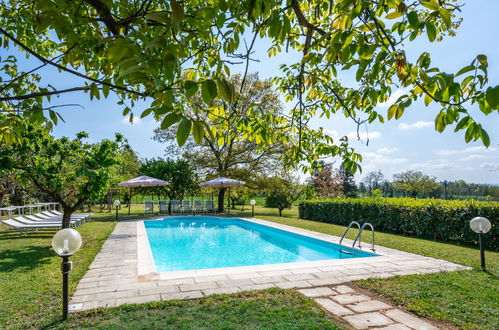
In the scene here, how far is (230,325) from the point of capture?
3336 millimetres

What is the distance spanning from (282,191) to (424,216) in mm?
10779

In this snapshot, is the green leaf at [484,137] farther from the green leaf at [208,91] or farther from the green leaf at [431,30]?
the green leaf at [208,91]

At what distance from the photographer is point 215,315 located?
3.61 m

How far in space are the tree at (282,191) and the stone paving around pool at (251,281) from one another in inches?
527

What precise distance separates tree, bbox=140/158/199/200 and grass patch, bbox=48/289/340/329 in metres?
16.8

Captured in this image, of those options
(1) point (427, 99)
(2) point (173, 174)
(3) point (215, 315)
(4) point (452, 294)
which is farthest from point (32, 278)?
(2) point (173, 174)

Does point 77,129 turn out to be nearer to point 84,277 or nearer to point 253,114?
point 84,277

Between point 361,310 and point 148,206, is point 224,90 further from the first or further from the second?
point 148,206

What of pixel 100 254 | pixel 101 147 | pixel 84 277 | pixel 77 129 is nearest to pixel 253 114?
pixel 84 277

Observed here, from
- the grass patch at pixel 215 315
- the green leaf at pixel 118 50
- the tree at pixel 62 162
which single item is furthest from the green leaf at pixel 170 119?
the tree at pixel 62 162

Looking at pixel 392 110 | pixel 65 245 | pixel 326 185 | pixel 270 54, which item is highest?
pixel 270 54

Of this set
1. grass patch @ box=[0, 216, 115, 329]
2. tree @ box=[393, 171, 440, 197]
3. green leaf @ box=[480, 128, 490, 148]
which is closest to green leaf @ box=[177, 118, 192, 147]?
green leaf @ box=[480, 128, 490, 148]

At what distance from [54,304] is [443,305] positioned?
520 cm

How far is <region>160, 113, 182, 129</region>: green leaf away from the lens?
1.05 meters
